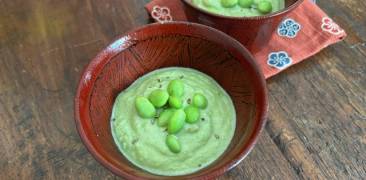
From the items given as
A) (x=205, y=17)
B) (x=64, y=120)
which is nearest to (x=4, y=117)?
(x=64, y=120)

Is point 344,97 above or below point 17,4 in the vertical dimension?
below

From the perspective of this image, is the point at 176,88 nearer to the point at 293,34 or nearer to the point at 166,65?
the point at 166,65

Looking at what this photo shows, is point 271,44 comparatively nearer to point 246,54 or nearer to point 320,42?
point 320,42

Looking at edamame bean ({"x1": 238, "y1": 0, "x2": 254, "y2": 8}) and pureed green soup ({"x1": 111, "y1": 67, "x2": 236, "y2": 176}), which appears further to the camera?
edamame bean ({"x1": 238, "y1": 0, "x2": 254, "y2": 8})

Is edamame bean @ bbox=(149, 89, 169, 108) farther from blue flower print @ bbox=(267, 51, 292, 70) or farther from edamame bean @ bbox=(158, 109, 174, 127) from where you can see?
blue flower print @ bbox=(267, 51, 292, 70)

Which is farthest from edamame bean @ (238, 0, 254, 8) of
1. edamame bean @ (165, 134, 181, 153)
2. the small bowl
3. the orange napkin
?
edamame bean @ (165, 134, 181, 153)

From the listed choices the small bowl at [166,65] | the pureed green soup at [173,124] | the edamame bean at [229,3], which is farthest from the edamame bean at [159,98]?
the edamame bean at [229,3]
